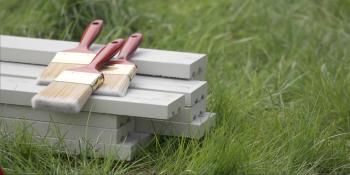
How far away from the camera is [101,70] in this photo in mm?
3301

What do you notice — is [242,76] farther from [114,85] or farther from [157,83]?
[114,85]

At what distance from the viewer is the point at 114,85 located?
124 inches

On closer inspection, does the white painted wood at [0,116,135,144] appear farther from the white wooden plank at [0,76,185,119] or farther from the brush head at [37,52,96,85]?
the brush head at [37,52,96,85]

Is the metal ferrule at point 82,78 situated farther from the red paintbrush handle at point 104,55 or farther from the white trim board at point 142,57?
the white trim board at point 142,57

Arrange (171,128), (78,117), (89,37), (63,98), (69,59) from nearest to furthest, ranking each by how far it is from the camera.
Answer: (63,98)
(78,117)
(171,128)
(69,59)
(89,37)

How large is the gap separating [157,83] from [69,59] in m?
0.38

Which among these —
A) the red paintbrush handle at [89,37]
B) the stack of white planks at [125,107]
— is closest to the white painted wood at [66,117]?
the stack of white planks at [125,107]

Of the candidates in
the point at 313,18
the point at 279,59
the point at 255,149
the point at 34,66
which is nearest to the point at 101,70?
the point at 34,66

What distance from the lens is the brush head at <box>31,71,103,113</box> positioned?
2.98 m

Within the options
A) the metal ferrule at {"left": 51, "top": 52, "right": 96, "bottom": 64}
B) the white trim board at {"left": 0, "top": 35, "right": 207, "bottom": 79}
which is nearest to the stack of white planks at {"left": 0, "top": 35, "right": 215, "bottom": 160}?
the white trim board at {"left": 0, "top": 35, "right": 207, "bottom": 79}

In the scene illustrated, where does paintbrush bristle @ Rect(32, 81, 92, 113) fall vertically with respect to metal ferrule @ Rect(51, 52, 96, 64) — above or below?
below

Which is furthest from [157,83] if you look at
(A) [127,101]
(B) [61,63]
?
(B) [61,63]

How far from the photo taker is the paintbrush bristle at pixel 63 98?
297 cm

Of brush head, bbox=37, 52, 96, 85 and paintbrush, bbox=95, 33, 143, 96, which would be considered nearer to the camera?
paintbrush, bbox=95, 33, 143, 96
